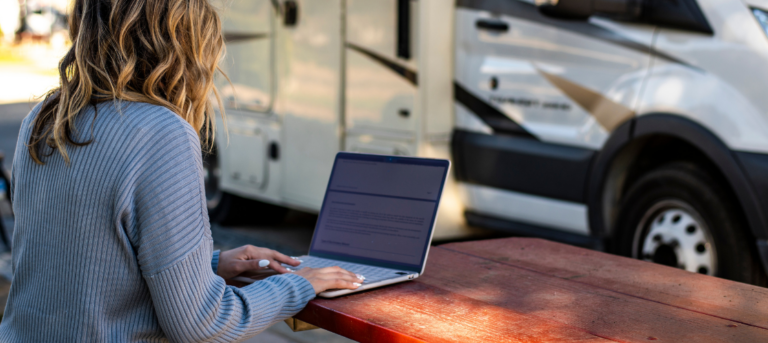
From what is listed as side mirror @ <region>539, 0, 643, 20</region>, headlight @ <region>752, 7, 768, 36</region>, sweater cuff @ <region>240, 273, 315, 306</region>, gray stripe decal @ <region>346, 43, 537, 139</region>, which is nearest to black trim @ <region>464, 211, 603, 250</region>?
gray stripe decal @ <region>346, 43, 537, 139</region>

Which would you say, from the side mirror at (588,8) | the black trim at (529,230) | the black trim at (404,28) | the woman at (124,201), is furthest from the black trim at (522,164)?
the woman at (124,201)

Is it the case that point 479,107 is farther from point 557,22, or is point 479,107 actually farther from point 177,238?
point 177,238

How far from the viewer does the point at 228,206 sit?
6.46 m

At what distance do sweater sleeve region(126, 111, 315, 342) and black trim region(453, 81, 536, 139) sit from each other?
9.43ft

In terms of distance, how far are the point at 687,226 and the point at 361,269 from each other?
230 cm

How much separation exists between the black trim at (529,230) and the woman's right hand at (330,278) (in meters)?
2.51

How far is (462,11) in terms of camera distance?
14.9 ft

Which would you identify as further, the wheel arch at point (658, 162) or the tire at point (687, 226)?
the tire at point (687, 226)

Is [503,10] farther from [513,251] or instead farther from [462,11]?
[513,251]

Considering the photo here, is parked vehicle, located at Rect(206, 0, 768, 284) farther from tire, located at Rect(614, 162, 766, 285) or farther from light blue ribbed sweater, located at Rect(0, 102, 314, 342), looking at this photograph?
light blue ribbed sweater, located at Rect(0, 102, 314, 342)

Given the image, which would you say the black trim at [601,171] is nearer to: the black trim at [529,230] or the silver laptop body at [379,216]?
the black trim at [529,230]

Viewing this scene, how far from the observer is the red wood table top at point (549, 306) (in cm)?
157

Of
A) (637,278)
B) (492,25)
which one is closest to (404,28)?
(492,25)

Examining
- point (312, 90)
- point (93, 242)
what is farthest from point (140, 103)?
point (312, 90)
